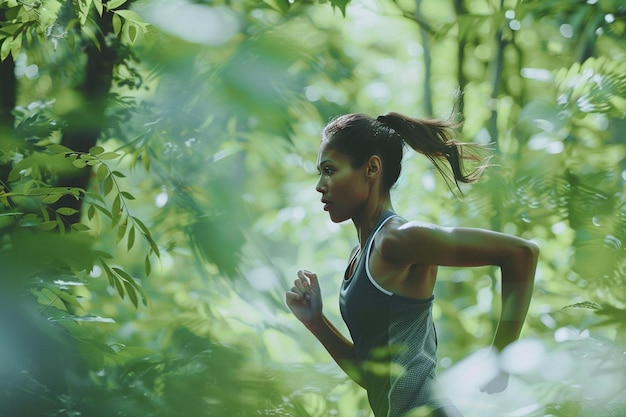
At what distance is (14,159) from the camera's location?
3.91 feet

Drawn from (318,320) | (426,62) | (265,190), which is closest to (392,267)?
(318,320)

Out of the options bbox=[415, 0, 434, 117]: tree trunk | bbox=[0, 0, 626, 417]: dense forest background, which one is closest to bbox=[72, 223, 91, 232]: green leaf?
bbox=[0, 0, 626, 417]: dense forest background

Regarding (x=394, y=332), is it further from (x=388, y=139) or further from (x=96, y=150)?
(x=96, y=150)

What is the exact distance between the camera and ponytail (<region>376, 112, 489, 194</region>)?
0.90 metres

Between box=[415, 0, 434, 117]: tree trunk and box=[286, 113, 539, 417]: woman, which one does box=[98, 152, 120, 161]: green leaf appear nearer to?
box=[286, 113, 539, 417]: woman

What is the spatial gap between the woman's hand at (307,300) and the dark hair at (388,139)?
15 cm

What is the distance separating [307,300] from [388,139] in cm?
22

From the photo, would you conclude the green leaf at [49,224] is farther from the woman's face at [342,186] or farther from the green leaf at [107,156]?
the woman's face at [342,186]

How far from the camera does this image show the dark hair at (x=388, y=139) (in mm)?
888

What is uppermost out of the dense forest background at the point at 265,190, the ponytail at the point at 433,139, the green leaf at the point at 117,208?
the ponytail at the point at 433,139

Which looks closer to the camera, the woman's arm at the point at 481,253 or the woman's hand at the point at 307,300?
the woman's arm at the point at 481,253

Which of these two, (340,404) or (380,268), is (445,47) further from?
(380,268)

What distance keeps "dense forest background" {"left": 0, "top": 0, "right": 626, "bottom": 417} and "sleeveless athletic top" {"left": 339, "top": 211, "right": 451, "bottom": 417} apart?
268 millimetres

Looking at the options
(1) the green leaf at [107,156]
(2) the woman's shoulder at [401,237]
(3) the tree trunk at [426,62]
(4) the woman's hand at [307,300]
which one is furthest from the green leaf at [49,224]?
(3) the tree trunk at [426,62]
